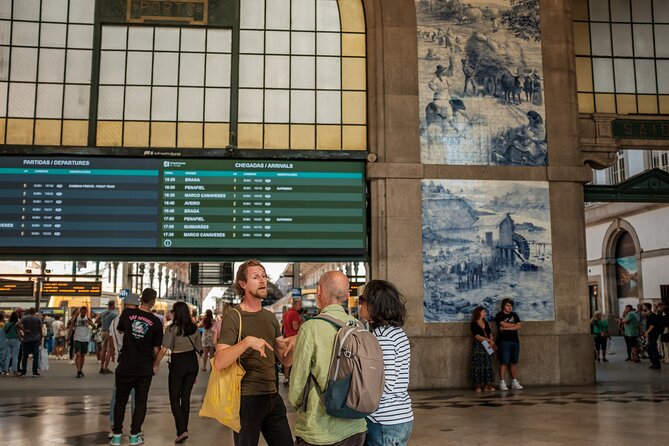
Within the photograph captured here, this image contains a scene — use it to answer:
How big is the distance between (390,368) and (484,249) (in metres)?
9.04

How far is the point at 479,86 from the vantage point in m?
12.9

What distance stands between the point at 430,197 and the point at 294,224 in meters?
2.60

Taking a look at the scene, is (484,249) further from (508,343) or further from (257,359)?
(257,359)

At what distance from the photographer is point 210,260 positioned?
11977 mm

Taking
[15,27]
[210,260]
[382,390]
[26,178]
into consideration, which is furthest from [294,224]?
[382,390]

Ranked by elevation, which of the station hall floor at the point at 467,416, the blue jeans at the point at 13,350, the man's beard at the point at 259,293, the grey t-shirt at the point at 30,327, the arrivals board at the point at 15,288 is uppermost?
the arrivals board at the point at 15,288

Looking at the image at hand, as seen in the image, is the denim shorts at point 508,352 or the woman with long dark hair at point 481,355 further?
the denim shorts at point 508,352

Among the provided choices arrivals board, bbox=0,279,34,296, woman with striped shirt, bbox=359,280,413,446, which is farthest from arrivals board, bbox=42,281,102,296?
woman with striped shirt, bbox=359,280,413,446

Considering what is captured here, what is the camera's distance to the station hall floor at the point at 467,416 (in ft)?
24.1

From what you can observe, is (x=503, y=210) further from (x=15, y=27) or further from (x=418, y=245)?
(x=15, y=27)

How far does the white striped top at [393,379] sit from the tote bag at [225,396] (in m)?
1.12

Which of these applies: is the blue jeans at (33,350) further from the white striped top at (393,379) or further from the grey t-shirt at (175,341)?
the white striped top at (393,379)

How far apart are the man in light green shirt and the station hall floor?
3857 mm

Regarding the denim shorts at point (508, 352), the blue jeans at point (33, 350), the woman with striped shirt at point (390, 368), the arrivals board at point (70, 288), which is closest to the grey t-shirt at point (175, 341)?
the woman with striped shirt at point (390, 368)
